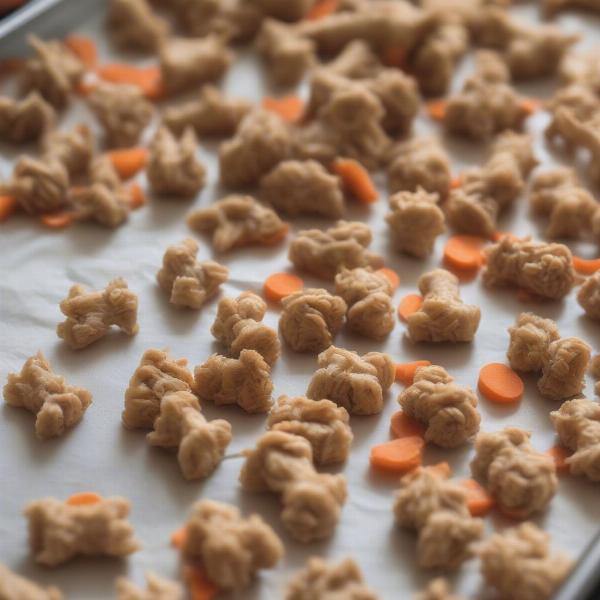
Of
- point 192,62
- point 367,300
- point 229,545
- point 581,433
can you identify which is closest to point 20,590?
point 229,545

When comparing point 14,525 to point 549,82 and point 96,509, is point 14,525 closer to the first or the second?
point 96,509

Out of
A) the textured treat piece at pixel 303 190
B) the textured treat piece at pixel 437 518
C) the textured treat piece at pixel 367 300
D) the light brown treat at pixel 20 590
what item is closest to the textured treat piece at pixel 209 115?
the textured treat piece at pixel 303 190

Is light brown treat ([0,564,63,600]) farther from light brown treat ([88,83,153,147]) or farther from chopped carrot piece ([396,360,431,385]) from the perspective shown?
light brown treat ([88,83,153,147])

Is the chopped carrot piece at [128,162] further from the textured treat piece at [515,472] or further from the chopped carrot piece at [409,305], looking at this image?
the textured treat piece at [515,472]

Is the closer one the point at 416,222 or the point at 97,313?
the point at 97,313

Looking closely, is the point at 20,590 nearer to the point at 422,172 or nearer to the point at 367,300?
the point at 367,300

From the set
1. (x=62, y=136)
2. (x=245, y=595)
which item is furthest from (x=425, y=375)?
(x=62, y=136)

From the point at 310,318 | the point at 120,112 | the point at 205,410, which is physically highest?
the point at 120,112
